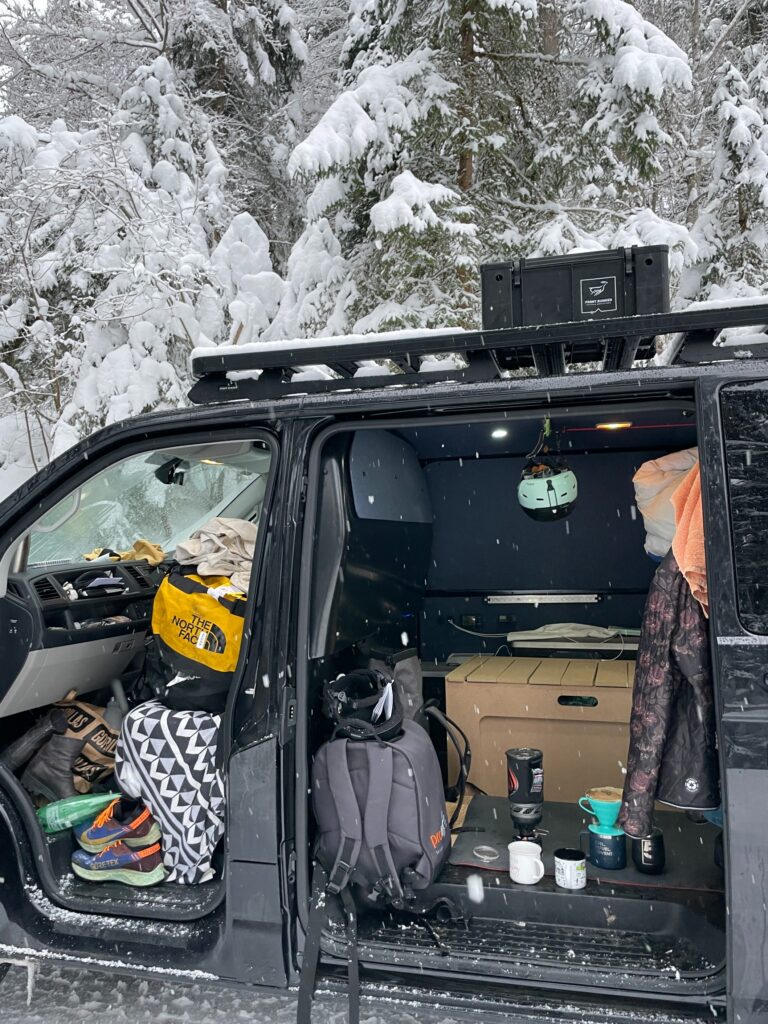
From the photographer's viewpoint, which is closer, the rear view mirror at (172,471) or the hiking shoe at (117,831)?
the hiking shoe at (117,831)

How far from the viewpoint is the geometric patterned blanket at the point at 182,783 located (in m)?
2.41

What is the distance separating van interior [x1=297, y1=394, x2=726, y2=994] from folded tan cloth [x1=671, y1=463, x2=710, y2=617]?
243 millimetres

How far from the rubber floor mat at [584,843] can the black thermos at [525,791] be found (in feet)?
0.30

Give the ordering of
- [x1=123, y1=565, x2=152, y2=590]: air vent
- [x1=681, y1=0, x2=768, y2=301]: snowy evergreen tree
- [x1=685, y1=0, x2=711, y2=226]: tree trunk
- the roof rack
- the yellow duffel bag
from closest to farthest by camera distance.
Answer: the roof rack → the yellow duffel bag → [x1=123, y1=565, x2=152, y2=590]: air vent → [x1=681, y1=0, x2=768, y2=301]: snowy evergreen tree → [x1=685, y1=0, x2=711, y2=226]: tree trunk

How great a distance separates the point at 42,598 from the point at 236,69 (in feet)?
34.0

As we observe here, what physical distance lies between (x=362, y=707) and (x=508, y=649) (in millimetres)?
1777

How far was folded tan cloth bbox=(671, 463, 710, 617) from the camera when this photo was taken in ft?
6.62

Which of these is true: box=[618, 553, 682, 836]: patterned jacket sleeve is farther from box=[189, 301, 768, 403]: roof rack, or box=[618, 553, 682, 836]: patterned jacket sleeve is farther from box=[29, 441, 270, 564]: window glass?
box=[29, 441, 270, 564]: window glass

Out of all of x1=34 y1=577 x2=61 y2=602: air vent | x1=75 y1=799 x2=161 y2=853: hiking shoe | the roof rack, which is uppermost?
the roof rack

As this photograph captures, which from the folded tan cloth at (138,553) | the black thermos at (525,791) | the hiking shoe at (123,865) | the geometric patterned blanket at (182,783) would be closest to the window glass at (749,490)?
the black thermos at (525,791)

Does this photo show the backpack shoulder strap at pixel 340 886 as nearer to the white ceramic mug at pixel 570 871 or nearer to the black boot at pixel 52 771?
the white ceramic mug at pixel 570 871

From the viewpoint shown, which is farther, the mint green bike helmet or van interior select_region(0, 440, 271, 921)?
the mint green bike helmet

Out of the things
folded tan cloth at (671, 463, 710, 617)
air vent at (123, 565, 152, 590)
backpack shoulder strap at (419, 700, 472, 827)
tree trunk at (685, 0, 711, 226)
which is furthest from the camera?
tree trunk at (685, 0, 711, 226)

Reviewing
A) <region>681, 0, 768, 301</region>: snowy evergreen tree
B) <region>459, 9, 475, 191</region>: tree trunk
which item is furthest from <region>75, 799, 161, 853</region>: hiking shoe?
<region>681, 0, 768, 301</region>: snowy evergreen tree
